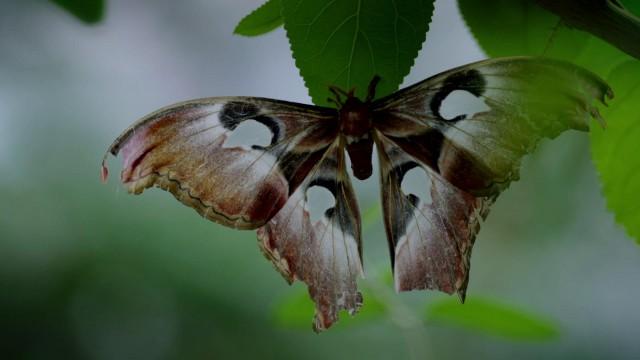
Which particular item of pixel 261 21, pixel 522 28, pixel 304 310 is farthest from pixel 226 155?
pixel 304 310

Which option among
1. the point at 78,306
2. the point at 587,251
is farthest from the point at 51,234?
the point at 587,251

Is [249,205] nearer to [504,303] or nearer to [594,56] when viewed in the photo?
[594,56]

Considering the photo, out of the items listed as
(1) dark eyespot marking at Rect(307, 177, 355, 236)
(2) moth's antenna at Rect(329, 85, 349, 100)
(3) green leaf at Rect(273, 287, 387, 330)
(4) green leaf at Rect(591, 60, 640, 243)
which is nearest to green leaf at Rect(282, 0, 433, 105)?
(2) moth's antenna at Rect(329, 85, 349, 100)

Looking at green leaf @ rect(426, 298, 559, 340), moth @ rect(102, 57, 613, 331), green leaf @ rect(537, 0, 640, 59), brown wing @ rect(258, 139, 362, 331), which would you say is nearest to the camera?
green leaf @ rect(537, 0, 640, 59)

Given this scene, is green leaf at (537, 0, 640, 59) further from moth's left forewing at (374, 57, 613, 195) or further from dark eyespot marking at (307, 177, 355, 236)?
dark eyespot marking at (307, 177, 355, 236)

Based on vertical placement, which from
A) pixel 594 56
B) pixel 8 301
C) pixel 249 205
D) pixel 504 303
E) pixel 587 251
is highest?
pixel 587 251

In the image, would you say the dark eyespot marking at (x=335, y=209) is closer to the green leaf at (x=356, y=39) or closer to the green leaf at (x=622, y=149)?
the green leaf at (x=356, y=39)

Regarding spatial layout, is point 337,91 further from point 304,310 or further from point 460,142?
point 304,310
